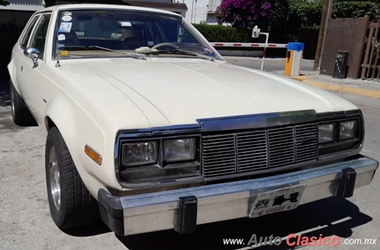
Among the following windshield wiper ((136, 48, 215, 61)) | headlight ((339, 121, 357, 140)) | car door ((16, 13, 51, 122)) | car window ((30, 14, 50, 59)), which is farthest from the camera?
car window ((30, 14, 50, 59))

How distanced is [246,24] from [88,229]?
21501 mm

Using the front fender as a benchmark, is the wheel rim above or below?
below

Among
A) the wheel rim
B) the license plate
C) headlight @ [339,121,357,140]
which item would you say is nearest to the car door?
the wheel rim

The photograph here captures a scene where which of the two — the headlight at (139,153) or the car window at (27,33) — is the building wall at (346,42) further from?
the headlight at (139,153)

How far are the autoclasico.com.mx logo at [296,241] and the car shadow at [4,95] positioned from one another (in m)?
5.79

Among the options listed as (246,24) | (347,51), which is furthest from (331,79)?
(246,24)

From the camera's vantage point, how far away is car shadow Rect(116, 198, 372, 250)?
2.89m

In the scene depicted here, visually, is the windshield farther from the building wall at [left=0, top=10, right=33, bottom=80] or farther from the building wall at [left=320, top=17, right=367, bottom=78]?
the building wall at [left=320, top=17, right=367, bottom=78]

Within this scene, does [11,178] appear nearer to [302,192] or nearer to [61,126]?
[61,126]

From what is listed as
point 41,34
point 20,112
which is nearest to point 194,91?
point 41,34

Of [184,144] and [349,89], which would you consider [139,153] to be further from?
[349,89]

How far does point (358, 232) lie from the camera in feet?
10.4

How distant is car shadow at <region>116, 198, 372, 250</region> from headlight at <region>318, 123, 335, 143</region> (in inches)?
31.7

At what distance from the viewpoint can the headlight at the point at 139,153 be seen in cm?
221
